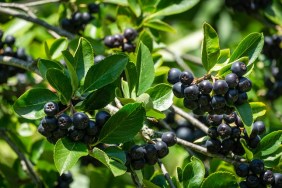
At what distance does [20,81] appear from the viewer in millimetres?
3631

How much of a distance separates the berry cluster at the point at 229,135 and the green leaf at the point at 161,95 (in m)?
0.19

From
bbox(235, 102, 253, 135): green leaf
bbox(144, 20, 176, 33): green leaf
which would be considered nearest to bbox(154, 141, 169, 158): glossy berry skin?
bbox(235, 102, 253, 135): green leaf

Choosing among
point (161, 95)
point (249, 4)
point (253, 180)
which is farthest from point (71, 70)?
point (249, 4)

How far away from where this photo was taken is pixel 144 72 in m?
2.59

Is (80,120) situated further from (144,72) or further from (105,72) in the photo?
(144,72)

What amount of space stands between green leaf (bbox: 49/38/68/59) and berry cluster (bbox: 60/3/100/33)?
39 cm

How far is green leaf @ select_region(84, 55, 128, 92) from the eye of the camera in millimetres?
2424

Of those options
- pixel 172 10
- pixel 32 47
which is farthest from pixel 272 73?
pixel 32 47

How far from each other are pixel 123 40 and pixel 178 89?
2.63 ft

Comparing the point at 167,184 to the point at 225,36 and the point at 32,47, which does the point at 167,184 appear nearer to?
the point at 32,47

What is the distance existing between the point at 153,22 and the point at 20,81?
862mm

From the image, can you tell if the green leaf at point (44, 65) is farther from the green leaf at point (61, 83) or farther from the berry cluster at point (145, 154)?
the berry cluster at point (145, 154)

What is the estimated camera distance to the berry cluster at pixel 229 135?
258 cm

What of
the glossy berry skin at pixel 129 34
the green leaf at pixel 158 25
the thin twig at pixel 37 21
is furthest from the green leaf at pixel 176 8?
the thin twig at pixel 37 21
